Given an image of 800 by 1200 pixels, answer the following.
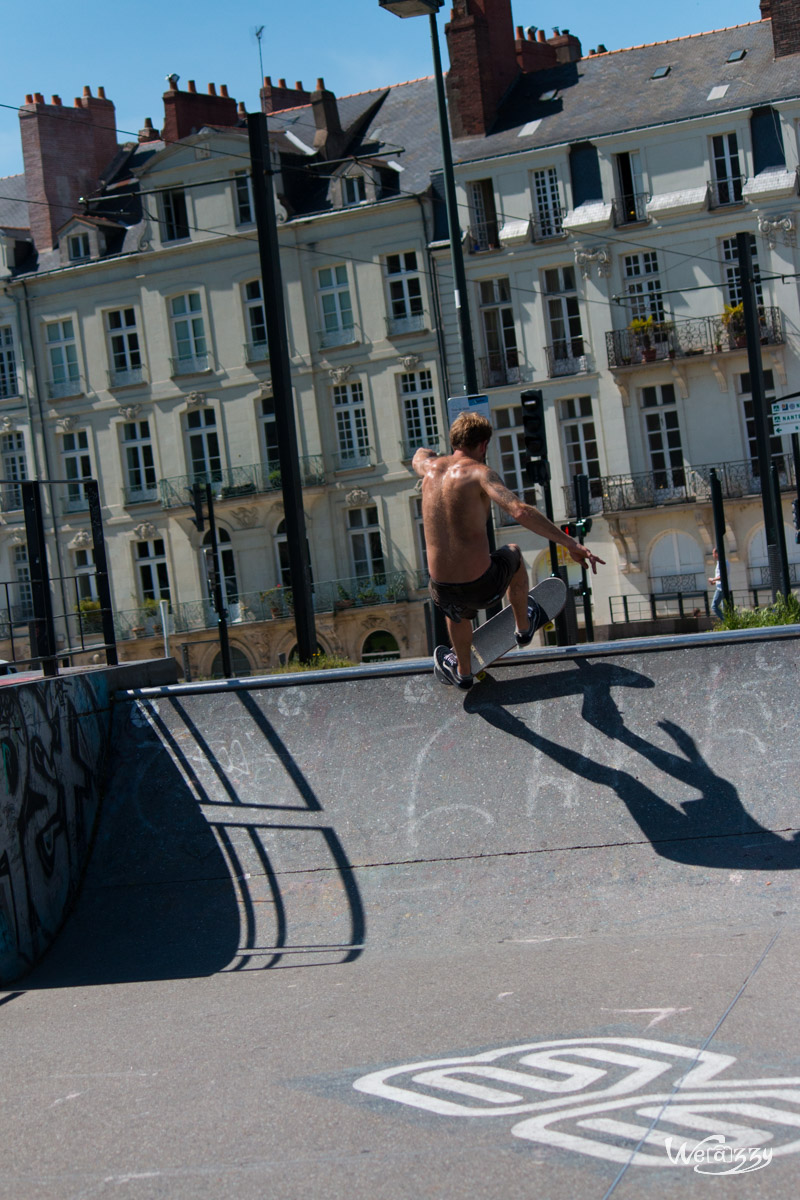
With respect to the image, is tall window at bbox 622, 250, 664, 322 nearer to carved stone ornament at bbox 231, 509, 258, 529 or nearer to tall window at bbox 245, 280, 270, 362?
tall window at bbox 245, 280, 270, 362

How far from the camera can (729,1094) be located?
3.82 metres

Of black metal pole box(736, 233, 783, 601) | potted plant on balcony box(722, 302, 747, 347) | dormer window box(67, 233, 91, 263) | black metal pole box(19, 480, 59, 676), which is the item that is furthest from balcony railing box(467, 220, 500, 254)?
black metal pole box(19, 480, 59, 676)

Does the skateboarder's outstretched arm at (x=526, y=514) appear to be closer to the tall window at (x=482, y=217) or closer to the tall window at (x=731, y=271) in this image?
the tall window at (x=731, y=271)

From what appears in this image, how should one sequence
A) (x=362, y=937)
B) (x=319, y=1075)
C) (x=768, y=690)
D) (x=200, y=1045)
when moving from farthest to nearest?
(x=768, y=690) < (x=362, y=937) < (x=200, y=1045) < (x=319, y=1075)

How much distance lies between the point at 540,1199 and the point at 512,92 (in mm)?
41996

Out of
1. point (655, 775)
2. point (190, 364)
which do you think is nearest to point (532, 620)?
point (655, 775)

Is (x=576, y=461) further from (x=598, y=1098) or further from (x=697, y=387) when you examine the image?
(x=598, y=1098)

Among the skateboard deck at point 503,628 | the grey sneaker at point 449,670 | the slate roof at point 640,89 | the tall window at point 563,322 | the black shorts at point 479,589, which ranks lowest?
the grey sneaker at point 449,670

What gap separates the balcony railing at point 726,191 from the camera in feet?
120

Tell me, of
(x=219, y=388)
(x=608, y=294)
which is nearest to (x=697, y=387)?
(x=608, y=294)

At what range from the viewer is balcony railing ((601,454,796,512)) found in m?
36.3

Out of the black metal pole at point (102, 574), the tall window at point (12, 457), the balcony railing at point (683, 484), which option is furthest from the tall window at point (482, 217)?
the black metal pole at point (102, 574)

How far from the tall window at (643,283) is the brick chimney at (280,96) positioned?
50.7 feet

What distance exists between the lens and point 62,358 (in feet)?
148
